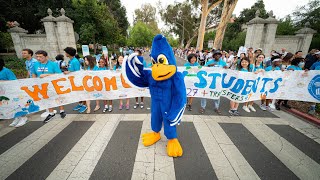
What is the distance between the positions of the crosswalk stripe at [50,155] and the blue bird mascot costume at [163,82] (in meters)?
2.02

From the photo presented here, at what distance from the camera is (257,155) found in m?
3.04

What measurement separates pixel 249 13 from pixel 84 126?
142ft

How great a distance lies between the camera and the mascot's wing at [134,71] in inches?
109

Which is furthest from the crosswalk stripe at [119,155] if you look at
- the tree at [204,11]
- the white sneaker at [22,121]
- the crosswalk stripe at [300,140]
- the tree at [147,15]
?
the tree at [147,15]

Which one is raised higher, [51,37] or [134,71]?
[51,37]

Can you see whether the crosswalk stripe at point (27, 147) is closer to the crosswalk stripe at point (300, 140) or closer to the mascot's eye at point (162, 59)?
the mascot's eye at point (162, 59)

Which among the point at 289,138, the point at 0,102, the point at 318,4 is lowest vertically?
the point at 289,138

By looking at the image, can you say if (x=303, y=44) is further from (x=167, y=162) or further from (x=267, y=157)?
(x=167, y=162)

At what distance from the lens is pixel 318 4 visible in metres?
24.3

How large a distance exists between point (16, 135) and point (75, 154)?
200 centimetres

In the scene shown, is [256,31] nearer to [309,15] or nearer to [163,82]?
[163,82]

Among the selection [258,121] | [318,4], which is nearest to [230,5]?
[258,121]

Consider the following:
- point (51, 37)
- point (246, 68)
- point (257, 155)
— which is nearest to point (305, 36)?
point (246, 68)

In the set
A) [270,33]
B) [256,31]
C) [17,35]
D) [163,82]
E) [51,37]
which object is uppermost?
[256,31]
